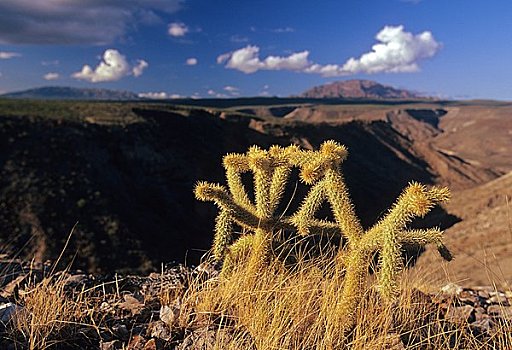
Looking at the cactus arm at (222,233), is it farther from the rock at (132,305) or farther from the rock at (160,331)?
the rock at (160,331)

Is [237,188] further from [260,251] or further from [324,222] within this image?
[324,222]

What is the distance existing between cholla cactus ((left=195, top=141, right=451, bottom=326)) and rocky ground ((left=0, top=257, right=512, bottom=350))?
485mm

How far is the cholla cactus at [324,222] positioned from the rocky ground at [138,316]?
1.59 ft

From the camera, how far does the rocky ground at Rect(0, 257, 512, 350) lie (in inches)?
133

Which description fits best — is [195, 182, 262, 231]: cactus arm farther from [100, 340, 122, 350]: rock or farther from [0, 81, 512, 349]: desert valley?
[0, 81, 512, 349]: desert valley

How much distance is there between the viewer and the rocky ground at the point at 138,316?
3375 mm

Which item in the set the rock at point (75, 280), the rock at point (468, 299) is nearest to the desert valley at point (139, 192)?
the rock at point (468, 299)

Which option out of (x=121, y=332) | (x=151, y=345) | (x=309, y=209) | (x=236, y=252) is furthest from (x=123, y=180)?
(x=151, y=345)

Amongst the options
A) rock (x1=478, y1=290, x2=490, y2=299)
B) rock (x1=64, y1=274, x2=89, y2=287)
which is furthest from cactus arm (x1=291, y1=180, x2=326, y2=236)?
rock (x1=478, y1=290, x2=490, y2=299)

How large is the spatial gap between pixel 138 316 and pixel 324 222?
6.09 ft

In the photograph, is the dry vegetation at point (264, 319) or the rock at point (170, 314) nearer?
the dry vegetation at point (264, 319)

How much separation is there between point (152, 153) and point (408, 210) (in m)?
39.6

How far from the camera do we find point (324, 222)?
14.6 feet

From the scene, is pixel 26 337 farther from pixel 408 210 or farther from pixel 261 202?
pixel 408 210
